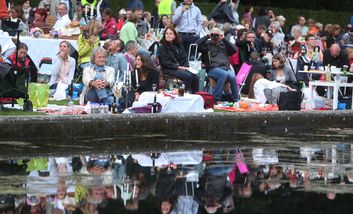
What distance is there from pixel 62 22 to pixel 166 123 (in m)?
7.53

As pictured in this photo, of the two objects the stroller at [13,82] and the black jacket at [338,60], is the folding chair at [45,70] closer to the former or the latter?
the stroller at [13,82]

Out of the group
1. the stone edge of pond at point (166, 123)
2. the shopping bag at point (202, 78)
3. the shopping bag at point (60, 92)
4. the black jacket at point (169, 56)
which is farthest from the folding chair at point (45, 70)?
the stone edge of pond at point (166, 123)

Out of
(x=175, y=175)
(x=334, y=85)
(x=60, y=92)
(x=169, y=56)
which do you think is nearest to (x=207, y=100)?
(x=169, y=56)

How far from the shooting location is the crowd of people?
65.1 feet

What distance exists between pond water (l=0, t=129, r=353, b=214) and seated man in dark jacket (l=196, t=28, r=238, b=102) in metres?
4.70

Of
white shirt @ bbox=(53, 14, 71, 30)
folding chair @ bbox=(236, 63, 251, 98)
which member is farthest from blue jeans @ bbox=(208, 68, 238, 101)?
white shirt @ bbox=(53, 14, 71, 30)

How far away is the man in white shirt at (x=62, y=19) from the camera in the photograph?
24531mm

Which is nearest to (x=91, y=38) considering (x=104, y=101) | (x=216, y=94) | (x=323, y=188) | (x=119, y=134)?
(x=216, y=94)

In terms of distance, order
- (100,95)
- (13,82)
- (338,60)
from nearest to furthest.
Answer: (13,82) → (100,95) → (338,60)

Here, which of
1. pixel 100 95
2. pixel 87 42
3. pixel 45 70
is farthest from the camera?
pixel 87 42

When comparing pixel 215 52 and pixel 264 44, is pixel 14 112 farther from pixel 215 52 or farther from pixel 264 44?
pixel 264 44

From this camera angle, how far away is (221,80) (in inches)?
877

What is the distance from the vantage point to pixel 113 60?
21.2 meters

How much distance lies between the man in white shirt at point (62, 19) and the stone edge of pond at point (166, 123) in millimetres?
6230
